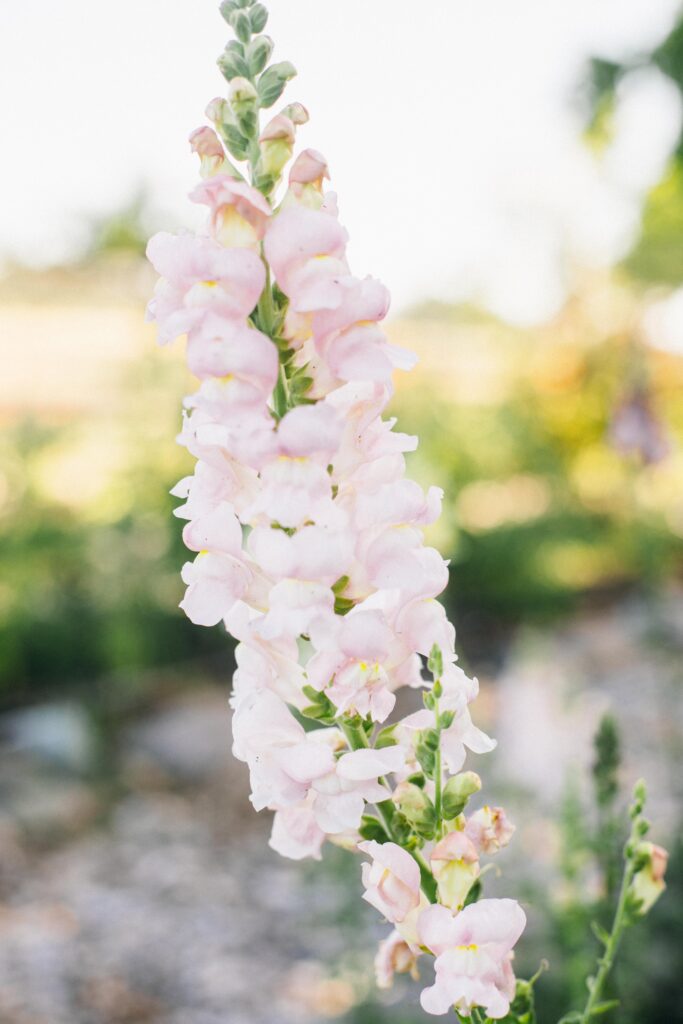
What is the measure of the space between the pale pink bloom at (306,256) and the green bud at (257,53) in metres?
0.14

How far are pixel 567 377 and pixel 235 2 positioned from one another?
9.62 metres

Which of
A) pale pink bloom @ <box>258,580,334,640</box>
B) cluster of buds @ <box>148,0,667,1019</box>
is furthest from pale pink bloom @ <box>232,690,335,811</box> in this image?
pale pink bloom @ <box>258,580,334,640</box>

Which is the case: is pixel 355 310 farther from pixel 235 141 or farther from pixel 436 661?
pixel 436 661

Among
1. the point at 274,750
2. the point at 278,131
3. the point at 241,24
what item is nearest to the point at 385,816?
the point at 274,750

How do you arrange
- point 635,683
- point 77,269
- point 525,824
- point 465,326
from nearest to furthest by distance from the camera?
point 525,824, point 635,683, point 465,326, point 77,269

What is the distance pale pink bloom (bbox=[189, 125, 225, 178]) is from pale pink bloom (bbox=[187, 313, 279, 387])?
0.15 meters

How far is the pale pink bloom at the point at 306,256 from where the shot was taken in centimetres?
80

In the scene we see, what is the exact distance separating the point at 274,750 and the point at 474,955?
0.23m

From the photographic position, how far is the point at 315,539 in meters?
0.78

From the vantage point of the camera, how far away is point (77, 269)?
20.0m

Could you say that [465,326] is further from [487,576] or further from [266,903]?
[266,903]

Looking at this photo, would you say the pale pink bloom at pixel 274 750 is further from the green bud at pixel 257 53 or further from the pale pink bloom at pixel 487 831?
the green bud at pixel 257 53

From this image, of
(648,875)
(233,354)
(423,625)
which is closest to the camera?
(233,354)

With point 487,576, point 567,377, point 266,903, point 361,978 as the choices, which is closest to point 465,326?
point 567,377
